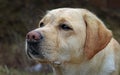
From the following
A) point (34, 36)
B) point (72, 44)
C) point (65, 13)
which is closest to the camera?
point (34, 36)

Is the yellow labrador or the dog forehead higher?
the dog forehead

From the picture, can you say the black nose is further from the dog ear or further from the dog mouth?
the dog ear

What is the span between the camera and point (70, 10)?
545cm

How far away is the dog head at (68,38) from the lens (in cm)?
511

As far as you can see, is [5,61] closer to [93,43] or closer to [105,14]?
[105,14]

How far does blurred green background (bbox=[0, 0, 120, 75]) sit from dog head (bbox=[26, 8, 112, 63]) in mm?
4143

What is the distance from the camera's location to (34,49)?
16.7 ft

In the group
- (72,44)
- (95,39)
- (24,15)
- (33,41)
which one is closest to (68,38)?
(72,44)

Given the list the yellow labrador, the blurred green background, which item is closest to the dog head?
the yellow labrador

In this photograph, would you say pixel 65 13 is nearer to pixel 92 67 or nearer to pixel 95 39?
pixel 95 39

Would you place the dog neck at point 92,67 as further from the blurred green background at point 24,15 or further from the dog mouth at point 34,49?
the blurred green background at point 24,15

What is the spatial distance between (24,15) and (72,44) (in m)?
5.30

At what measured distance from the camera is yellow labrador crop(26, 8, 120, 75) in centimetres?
510

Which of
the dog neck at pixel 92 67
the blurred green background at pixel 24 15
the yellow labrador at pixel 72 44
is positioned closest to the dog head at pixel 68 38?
the yellow labrador at pixel 72 44
